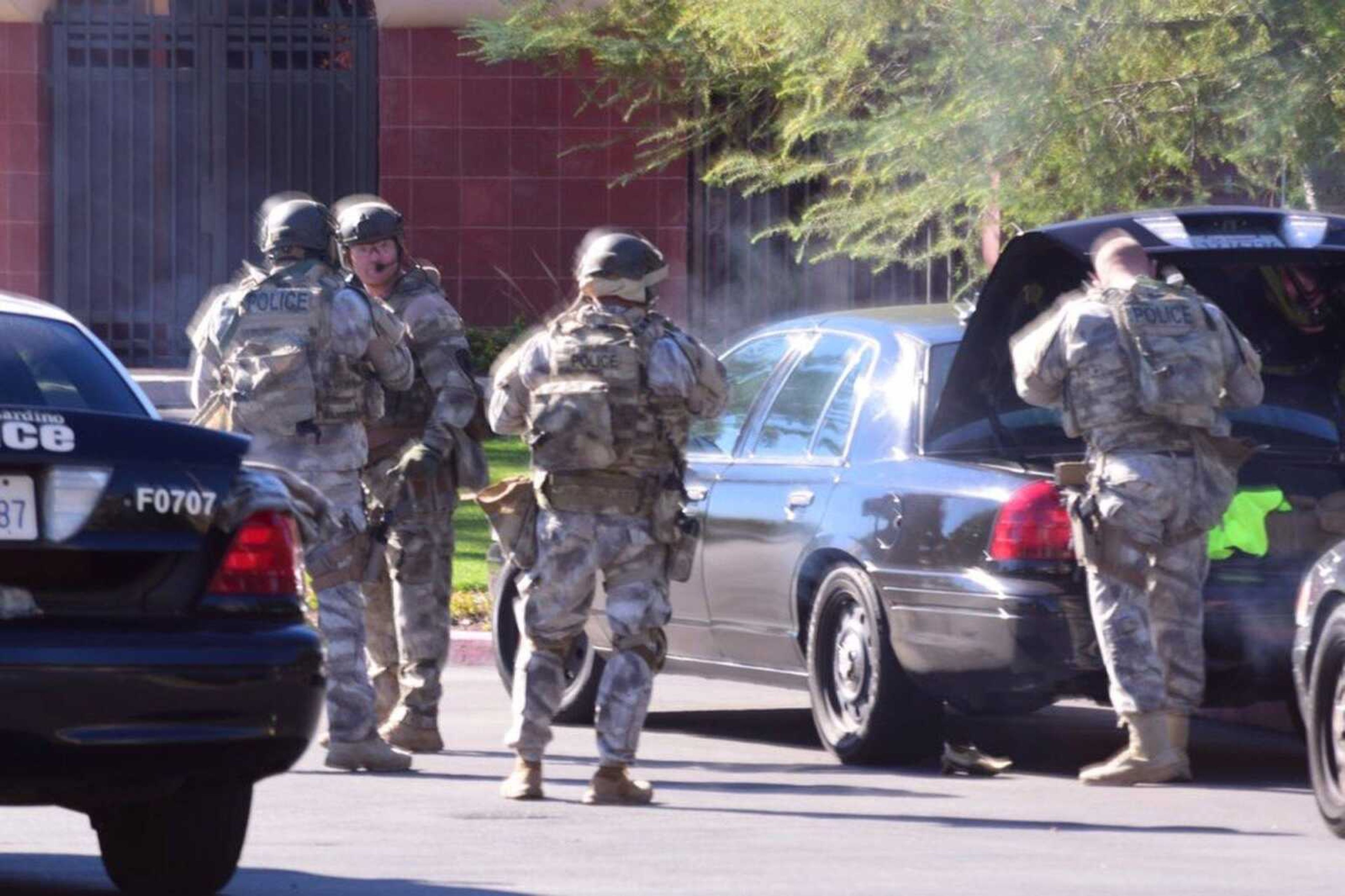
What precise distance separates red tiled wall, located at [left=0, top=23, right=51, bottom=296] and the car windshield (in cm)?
1420

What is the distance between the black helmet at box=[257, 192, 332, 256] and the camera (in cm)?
845

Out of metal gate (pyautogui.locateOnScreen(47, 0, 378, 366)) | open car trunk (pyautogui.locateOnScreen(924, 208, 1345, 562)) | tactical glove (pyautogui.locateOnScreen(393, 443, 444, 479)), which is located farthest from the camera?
metal gate (pyautogui.locateOnScreen(47, 0, 378, 366))

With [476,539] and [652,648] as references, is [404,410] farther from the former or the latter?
[476,539]

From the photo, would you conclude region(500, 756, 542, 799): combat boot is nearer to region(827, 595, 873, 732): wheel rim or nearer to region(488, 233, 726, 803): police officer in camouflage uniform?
region(488, 233, 726, 803): police officer in camouflage uniform

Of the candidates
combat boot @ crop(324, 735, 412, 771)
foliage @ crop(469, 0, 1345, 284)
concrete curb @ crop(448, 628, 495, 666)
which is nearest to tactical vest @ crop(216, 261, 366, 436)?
combat boot @ crop(324, 735, 412, 771)

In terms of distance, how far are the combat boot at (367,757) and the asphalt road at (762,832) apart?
6 centimetres

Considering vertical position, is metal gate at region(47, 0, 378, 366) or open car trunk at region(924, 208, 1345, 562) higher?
metal gate at region(47, 0, 378, 366)

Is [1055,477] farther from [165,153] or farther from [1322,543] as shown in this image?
[165,153]

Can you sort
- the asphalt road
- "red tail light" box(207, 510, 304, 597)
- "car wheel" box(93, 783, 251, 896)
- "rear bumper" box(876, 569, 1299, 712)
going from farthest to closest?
1. "rear bumper" box(876, 569, 1299, 712)
2. the asphalt road
3. "car wheel" box(93, 783, 251, 896)
4. "red tail light" box(207, 510, 304, 597)

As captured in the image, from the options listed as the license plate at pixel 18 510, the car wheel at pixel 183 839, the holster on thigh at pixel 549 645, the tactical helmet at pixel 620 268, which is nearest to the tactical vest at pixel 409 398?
the tactical helmet at pixel 620 268

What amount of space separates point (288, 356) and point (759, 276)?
13518 mm

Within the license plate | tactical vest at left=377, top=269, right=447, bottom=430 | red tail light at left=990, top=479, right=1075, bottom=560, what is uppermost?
tactical vest at left=377, top=269, right=447, bottom=430

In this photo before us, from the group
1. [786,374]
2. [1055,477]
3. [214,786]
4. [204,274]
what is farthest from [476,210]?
[214,786]

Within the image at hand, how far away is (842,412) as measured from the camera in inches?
355
